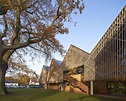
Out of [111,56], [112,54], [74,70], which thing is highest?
[112,54]

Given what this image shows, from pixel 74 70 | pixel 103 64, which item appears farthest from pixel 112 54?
pixel 74 70

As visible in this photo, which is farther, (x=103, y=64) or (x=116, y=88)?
(x=116, y=88)

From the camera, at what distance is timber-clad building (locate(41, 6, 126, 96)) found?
20328mm

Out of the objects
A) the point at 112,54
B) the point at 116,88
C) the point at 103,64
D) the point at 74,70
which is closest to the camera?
the point at 112,54

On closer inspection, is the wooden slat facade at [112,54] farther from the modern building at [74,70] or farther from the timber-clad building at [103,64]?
the modern building at [74,70]

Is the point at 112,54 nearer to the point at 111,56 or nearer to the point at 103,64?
the point at 111,56

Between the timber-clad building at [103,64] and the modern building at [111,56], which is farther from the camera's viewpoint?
the timber-clad building at [103,64]

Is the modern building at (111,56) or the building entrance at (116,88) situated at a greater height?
the modern building at (111,56)

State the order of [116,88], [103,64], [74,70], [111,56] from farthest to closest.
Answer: [74,70] < [116,88] < [103,64] < [111,56]

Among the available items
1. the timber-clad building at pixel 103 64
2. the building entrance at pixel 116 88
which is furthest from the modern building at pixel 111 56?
the building entrance at pixel 116 88

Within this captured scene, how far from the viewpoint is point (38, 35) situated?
68.7 feet

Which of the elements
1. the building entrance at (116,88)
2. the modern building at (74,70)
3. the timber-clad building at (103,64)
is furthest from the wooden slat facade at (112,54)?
the building entrance at (116,88)

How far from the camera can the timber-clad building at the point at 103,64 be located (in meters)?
20.3

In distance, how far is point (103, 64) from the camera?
23.2 meters
